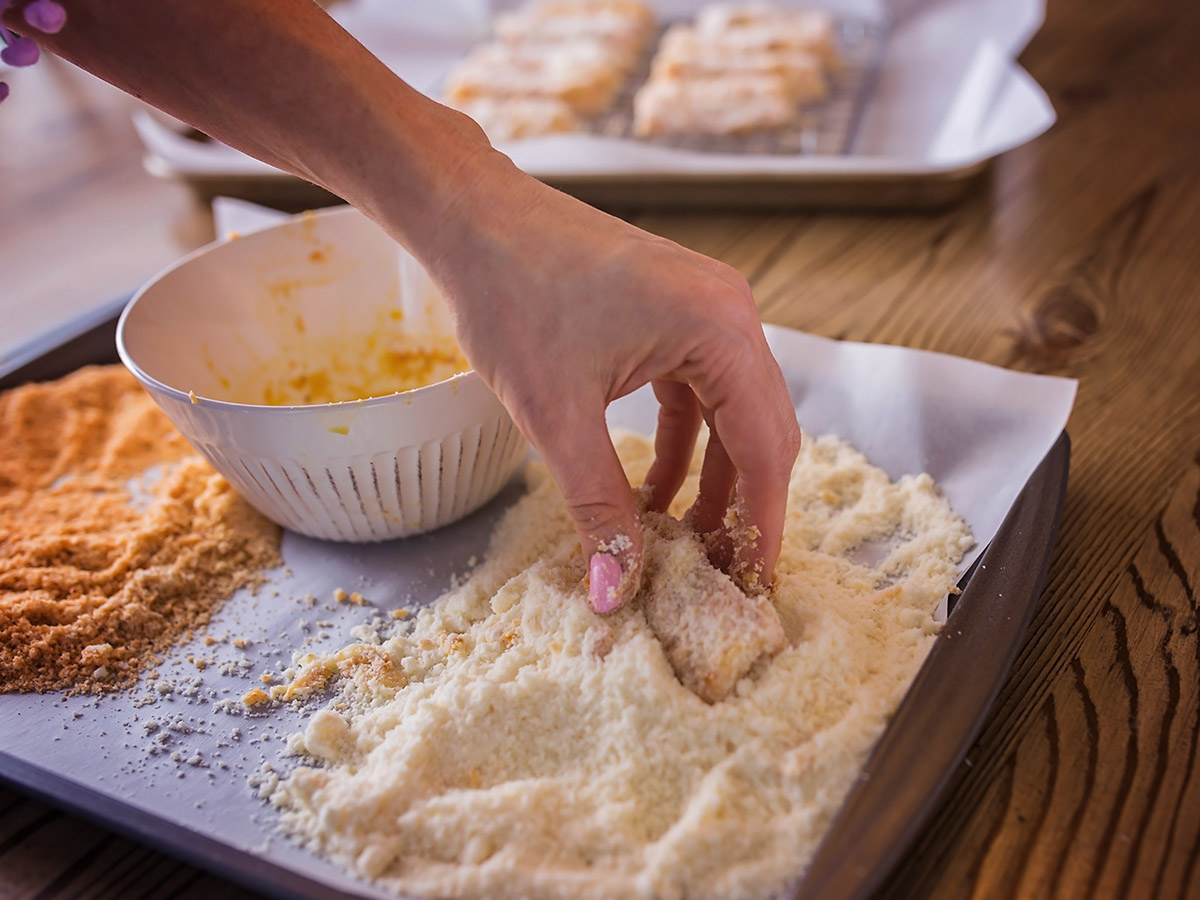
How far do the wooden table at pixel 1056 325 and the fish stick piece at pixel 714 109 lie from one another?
327 mm

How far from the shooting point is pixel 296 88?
0.65 metres

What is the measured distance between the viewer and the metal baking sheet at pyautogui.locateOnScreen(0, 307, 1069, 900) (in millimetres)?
609

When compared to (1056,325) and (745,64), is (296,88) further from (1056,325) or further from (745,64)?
(745,64)

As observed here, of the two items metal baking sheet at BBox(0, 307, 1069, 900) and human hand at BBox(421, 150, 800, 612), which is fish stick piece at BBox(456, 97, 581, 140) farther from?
human hand at BBox(421, 150, 800, 612)

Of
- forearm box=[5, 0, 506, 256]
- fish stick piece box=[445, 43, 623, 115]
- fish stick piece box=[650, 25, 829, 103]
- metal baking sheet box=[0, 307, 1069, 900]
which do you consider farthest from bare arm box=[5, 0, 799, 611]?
fish stick piece box=[650, 25, 829, 103]

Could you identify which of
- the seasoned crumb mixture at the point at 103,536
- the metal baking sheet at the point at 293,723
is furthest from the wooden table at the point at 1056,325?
the seasoned crumb mixture at the point at 103,536

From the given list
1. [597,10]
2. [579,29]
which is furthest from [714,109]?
[597,10]

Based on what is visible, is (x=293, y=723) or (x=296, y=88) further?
(x=293, y=723)

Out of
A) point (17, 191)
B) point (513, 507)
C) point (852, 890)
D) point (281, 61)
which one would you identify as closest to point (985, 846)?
point (852, 890)

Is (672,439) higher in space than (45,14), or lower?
lower

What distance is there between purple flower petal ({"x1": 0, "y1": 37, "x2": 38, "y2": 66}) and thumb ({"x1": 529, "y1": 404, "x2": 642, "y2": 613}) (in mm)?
409

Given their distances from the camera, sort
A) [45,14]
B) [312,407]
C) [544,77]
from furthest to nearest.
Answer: [544,77] → [312,407] → [45,14]

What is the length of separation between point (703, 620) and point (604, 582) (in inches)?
3.1

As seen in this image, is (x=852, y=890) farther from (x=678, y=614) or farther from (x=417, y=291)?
(x=417, y=291)
